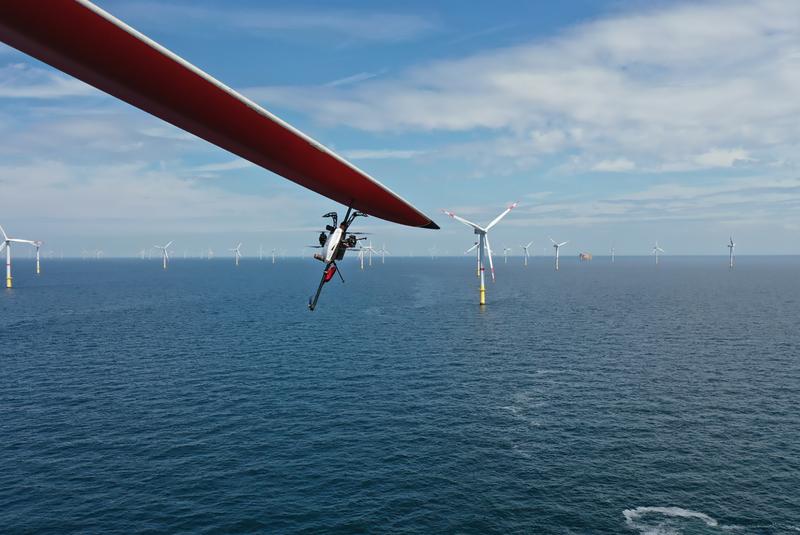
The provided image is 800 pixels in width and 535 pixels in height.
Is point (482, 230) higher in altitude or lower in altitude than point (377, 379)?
higher

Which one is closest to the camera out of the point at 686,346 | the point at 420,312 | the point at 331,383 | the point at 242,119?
the point at 242,119

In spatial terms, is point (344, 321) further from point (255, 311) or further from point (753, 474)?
point (753, 474)

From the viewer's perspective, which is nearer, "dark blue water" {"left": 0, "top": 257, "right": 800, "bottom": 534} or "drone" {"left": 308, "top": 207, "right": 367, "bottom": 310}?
"drone" {"left": 308, "top": 207, "right": 367, "bottom": 310}

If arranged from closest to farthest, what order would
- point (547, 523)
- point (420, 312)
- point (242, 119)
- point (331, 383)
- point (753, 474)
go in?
point (242, 119) → point (547, 523) → point (753, 474) → point (331, 383) → point (420, 312)

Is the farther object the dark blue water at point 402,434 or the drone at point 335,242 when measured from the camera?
the dark blue water at point 402,434

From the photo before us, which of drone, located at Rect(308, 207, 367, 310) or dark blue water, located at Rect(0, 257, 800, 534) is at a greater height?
drone, located at Rect(308, 207, 367, 310)

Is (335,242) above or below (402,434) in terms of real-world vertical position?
above

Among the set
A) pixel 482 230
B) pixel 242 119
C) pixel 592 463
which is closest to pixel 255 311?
pixel 482 230

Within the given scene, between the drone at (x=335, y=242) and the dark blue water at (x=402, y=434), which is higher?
the drone at (x=335, y=242)
